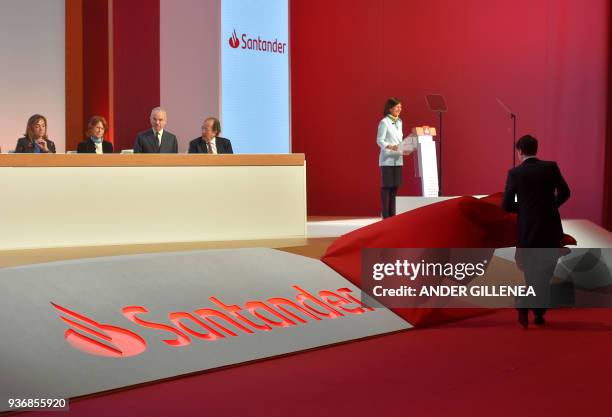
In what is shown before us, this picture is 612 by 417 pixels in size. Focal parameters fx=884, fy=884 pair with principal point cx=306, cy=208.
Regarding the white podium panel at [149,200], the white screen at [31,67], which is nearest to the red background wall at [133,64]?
the white screen at [31,67]

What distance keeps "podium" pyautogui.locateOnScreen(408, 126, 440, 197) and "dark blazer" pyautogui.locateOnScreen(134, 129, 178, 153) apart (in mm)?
2766

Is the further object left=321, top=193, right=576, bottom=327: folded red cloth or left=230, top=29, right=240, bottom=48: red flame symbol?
left=230, top=29, right=240, bottom=48: red flame symbol

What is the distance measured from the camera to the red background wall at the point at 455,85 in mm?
9930

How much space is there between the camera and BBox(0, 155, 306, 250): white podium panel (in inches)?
230

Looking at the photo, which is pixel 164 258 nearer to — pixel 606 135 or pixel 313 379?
pixel 313 379

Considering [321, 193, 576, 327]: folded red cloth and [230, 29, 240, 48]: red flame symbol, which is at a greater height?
[230, 29, 240, 48]: red flame symbol

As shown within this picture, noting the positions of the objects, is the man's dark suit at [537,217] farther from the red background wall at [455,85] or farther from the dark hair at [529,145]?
the red background wall at [455,85]

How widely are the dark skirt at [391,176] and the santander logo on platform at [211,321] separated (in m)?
3.35

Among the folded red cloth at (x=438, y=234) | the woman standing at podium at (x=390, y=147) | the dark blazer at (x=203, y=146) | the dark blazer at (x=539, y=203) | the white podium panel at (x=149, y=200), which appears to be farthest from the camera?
the woman standing at podium at (x=390, y=147)

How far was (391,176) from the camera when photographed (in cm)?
817

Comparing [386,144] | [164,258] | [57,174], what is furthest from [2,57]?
[164,258]

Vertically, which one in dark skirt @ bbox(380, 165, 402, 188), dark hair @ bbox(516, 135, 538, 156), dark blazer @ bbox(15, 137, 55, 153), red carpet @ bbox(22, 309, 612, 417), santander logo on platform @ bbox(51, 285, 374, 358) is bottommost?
red carpet @ bbox(22, 309, 612, 417)

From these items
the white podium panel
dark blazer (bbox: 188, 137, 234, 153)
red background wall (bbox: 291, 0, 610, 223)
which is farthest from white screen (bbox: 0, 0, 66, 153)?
red background wall (bbox: 291, 0, 610, 223)

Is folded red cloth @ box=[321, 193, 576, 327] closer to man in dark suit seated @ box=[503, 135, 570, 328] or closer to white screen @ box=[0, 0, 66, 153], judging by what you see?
man in dark suit seated @ box=[503, 135, 570, 328]
